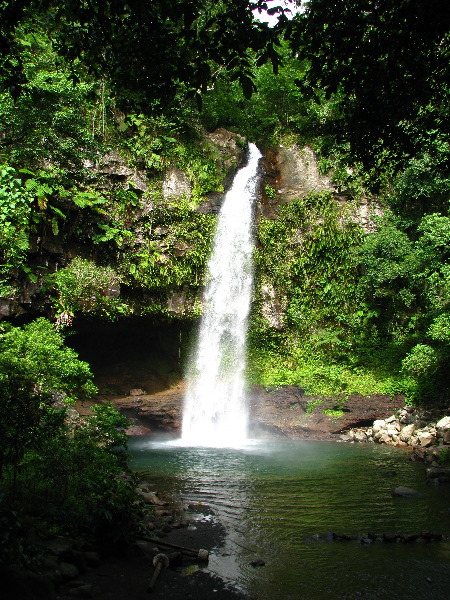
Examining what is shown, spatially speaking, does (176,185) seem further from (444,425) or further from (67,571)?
(67,571)

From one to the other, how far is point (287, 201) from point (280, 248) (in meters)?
2.46

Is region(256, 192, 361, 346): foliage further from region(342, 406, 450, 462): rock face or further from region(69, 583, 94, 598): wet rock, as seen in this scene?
region(69, 583, 94, 598): wet rock

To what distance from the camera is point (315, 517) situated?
6195 millimetres

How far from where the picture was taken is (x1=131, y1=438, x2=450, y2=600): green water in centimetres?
422

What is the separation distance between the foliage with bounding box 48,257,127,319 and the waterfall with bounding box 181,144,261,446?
370 cm

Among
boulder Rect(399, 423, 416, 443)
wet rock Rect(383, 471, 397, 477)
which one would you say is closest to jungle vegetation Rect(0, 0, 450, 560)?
boulder Rect(399, 423, 416, 443)

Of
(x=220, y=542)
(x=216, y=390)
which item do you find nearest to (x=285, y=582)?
(x=220, y=542)

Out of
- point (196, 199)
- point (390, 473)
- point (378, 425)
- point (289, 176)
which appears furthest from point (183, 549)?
point (289, 176)

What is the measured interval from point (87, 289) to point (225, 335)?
18.9 feet

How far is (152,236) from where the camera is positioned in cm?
1683

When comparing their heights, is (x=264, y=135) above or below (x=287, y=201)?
above

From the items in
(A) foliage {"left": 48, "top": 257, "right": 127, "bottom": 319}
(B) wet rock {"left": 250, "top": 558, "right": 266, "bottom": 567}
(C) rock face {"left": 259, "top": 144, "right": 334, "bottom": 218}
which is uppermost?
(C) rock face {"left": 259, "top": 144, "right": 334, "bottom": 218}

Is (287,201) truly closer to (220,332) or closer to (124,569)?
(220,332)

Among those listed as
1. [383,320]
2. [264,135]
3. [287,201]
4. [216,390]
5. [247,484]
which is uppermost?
[264,135]
